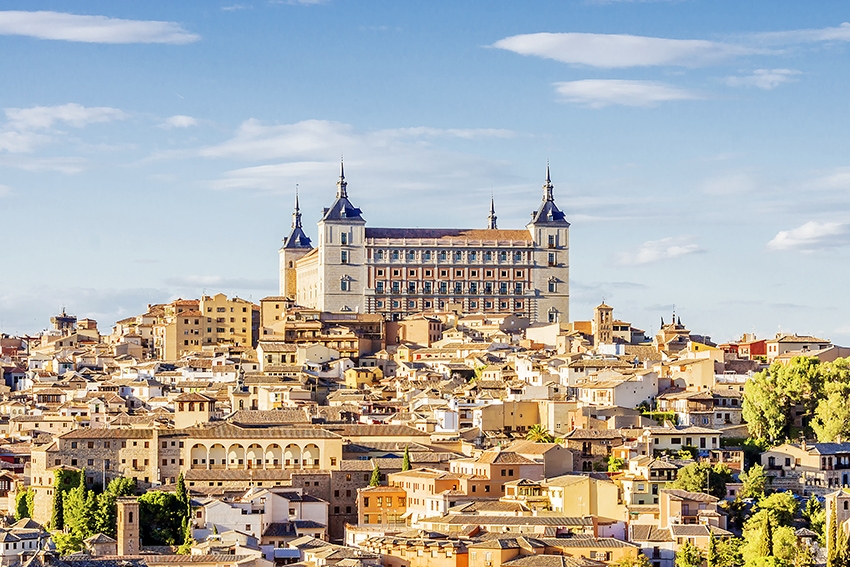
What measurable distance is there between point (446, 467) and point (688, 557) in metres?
10.9

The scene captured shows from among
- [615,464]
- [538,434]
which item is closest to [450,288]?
[538,434]

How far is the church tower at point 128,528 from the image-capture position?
4750 cm

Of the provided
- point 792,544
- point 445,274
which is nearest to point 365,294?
point 445,274

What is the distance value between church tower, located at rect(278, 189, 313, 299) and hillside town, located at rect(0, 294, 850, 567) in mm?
32893

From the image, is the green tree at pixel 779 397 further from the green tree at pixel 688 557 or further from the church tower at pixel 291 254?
the church tower at pixel 291 254

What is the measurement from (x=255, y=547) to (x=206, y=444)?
8.00 m

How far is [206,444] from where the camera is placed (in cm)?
5406

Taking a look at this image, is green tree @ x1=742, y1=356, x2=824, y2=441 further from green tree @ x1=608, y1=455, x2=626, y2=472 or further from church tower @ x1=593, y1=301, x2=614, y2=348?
church tower @ x1=593, y1=301, x2=614, y2=348

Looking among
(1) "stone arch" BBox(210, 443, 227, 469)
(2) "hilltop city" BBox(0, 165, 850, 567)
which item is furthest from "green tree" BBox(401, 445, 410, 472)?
(1) "stone arch" BBox(210, 443, 227, 469)

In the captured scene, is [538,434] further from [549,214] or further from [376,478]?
[549,214]

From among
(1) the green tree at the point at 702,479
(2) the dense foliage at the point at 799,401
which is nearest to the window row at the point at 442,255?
(2) the dense foliage at the point at 799,401

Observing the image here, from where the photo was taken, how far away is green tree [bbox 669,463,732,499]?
4866 centimetres

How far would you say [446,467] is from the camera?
53469mm

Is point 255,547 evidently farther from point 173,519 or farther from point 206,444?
point 206,444
